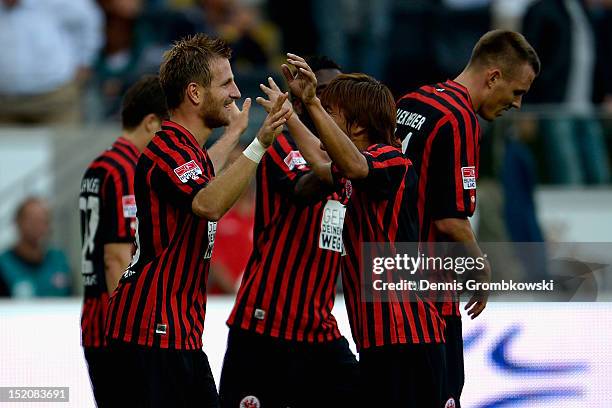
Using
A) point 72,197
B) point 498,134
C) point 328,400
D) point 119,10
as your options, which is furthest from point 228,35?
point 328,400

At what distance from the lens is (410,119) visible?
5863 millimetres

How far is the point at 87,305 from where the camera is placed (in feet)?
22.1

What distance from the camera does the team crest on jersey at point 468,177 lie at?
5746 millimetres

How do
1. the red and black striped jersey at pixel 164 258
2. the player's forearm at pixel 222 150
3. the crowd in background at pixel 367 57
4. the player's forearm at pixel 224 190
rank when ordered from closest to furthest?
the player's forearm at pixel 224 190
the red and black striped jersey at pixel 164 258
the player's forearm at pixel 222 150
the crowd in background at pixel 367 57

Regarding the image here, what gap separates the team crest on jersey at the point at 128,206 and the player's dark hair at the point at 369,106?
1.51 meters

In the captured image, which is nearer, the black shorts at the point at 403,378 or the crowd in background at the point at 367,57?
the black shorts at the point at 403,378

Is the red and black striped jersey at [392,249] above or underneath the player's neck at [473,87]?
underneath

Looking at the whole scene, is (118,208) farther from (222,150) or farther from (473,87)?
(473,87)

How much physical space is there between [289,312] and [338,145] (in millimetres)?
1287

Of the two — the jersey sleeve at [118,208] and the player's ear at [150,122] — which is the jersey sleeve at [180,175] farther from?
the player's ear at [150,122]

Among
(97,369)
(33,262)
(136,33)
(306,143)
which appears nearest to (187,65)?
(306,143)

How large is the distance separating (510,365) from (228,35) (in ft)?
21.6

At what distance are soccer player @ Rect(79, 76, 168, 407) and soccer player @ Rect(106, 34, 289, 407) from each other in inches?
42.7

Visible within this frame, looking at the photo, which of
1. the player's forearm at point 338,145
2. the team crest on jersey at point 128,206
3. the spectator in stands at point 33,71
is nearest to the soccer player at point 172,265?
the player's forearm at point 338,145
